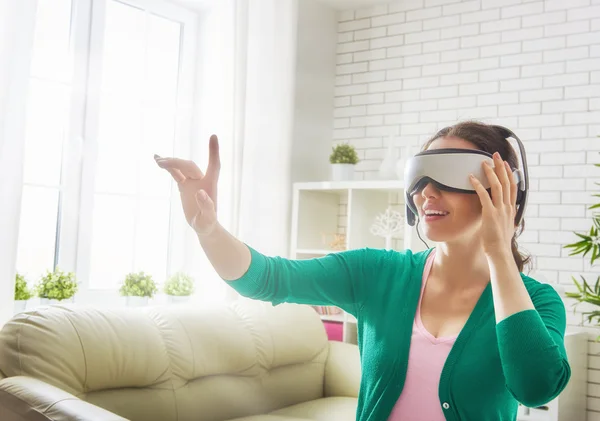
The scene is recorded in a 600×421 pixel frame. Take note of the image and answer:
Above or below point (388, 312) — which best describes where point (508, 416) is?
below

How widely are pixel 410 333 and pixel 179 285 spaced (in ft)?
8.31

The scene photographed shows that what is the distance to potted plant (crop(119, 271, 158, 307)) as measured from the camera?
3.56 m

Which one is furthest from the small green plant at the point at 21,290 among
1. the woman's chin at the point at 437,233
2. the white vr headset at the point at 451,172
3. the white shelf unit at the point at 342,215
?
the woman's chin at the point at 437,233

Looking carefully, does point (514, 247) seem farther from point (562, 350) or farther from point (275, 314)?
A: point (275, 314)

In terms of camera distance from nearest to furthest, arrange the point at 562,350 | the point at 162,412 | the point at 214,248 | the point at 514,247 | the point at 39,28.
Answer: the point at 562,350 < the point at 214,248 < the point at 514,247 < the point at 162,412 < the point at 39,28

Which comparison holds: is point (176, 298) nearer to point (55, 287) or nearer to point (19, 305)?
point (55, 287)

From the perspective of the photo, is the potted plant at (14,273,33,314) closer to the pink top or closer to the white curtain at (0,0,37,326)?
the white curtain at (0,0,37,326)

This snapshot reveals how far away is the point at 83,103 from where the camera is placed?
359 cm

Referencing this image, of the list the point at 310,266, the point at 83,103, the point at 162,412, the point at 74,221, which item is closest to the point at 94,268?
the point at 74,221

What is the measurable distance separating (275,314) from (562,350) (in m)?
2.38

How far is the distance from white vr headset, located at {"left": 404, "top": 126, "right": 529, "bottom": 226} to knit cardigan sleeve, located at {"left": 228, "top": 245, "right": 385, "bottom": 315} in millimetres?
197

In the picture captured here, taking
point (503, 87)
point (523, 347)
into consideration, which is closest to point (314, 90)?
point (503, 87)

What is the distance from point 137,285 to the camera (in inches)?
141

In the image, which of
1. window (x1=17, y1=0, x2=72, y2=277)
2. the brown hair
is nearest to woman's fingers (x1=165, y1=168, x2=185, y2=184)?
the brown hair
